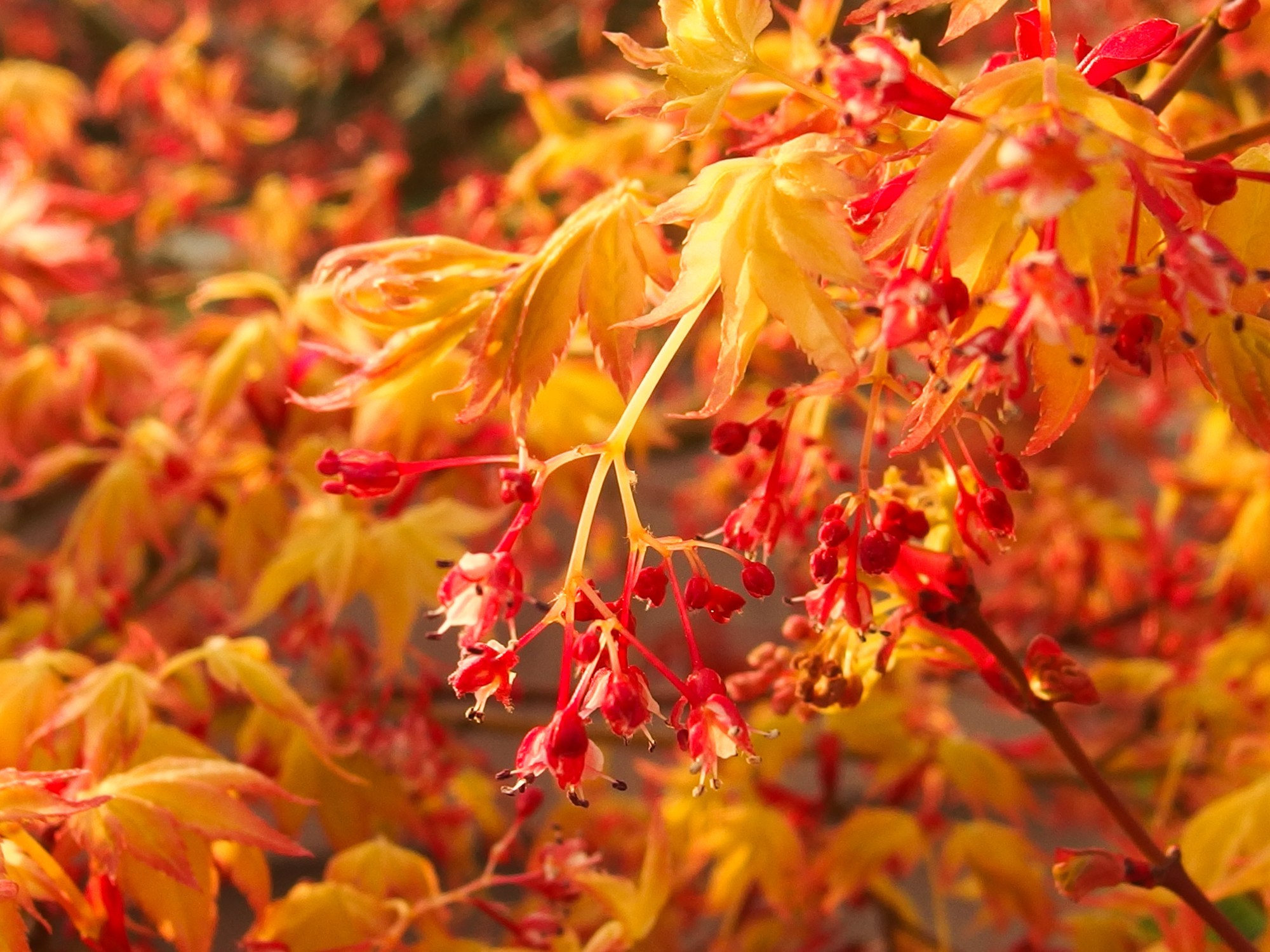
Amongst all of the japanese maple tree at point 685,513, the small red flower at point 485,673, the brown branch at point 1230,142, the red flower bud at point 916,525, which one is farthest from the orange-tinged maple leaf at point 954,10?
the small red flower at point 485,673

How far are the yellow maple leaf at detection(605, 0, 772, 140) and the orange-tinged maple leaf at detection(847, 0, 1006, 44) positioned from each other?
0.15 ft

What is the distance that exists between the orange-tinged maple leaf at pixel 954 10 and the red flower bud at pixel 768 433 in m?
0.20

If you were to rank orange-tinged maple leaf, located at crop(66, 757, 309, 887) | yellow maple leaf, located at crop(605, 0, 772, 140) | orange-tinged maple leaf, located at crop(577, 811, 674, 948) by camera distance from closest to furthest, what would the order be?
1. yellow maple leaf, located at crop(605, 0, 772, 140)
2. orange-tinged maple leaf, located at crop(66, 757, 309, 887)
3. orange-tinged maple leaf, located at crop(577, 811, 674, 948)

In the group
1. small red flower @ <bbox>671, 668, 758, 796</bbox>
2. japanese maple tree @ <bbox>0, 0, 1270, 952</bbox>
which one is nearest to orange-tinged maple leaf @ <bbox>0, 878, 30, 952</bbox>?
japanese maple tree @ <bbox>0, 0, 1270, 952</bbox>

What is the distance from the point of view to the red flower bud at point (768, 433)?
0.57m

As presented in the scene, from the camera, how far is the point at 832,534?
0.51 meters

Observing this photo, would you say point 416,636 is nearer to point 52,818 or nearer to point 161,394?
point 161,394

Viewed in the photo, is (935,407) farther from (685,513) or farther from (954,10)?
(685,513)

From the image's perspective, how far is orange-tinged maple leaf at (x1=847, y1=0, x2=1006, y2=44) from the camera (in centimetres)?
51

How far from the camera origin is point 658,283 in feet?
2.01

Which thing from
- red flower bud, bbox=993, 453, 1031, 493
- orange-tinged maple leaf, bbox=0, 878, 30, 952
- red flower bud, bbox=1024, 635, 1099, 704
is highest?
red flower bud, bbox=993, 453, 1031, 493

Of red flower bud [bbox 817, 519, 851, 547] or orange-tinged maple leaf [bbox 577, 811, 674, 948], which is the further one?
orange-tinged maple leaf [bbox 577, 811, 674, 948]

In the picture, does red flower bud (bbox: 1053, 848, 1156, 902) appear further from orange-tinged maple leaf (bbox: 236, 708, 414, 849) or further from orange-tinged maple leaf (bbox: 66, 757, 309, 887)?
orange-tinged maple leaf (bbox: 236, 708, 414, 849)

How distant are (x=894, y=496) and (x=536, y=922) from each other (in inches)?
16.2
